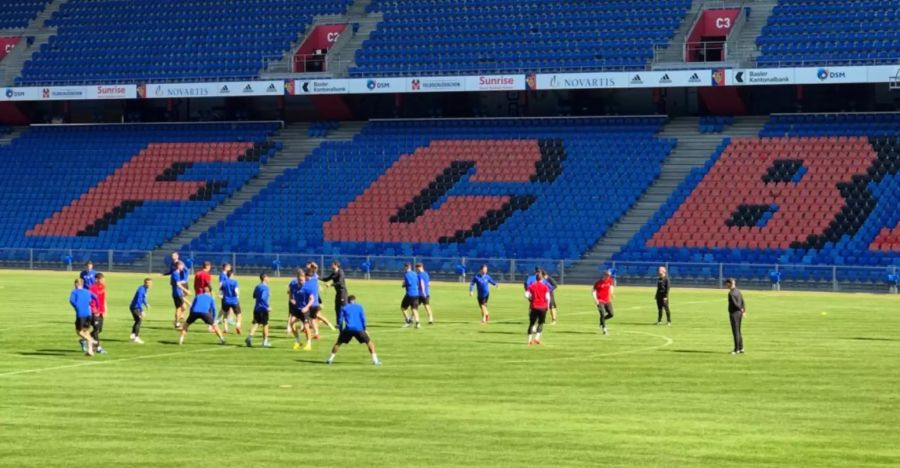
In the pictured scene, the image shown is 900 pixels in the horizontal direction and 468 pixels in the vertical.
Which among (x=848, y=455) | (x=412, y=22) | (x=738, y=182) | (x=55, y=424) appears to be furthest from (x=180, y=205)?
(x=848, y=455)

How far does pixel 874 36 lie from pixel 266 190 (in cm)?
3085

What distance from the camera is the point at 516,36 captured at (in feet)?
265

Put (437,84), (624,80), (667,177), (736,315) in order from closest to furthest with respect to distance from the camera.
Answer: (736,315), (667,177), (624,80), (437,84)

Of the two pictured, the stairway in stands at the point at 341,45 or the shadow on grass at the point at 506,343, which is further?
the stairway in stands at the point at 341,45

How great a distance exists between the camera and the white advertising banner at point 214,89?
272 feet

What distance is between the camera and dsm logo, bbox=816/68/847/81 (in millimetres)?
70812

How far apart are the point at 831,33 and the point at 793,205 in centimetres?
974

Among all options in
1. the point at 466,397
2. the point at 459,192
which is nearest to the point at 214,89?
the point at 459,192

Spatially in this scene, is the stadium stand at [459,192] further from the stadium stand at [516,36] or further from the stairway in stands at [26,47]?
the stairway in stands at [26,47]

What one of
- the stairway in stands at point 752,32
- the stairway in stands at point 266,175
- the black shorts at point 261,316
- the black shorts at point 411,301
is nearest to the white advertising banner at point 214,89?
the stairway in stands at point 266,175

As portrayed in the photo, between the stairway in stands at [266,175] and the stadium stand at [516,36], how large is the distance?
412 cm

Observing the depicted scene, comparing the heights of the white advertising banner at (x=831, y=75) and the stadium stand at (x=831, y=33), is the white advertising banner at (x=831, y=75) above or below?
below

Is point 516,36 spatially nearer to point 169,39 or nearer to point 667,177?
point 667,177

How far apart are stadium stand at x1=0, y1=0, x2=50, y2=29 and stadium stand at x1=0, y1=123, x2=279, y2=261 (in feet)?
29.7
